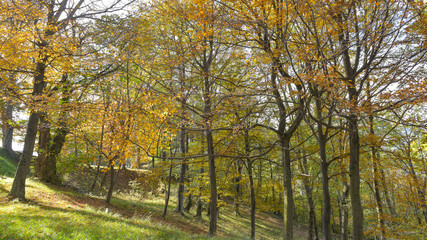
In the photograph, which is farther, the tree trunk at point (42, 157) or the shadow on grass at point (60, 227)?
the tree trunk at point (42, 157)

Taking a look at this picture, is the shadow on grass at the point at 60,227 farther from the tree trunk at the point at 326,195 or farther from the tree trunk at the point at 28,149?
the tree trunk at the point at 326,195

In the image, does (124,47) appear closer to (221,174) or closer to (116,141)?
(116,141)

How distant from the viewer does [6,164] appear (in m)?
18.0

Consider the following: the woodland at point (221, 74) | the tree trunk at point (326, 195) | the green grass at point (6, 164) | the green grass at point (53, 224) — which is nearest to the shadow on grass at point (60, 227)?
the green grass at point (53, 224)

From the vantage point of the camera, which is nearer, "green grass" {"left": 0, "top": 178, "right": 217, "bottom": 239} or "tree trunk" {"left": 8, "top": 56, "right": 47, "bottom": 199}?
"green grass" {"left": 0, "top": 178, "right": 217, "bottom": 239}

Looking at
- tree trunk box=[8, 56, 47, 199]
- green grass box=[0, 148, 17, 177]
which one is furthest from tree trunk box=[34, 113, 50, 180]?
green grass box=[0, 148, 17, 177]

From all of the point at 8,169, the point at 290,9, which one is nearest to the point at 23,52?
the point at 290,9

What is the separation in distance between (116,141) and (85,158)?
3.52m

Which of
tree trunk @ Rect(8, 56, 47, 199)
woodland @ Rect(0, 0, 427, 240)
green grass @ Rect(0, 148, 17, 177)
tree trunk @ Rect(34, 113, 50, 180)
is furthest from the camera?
green grass @ Rect(0, 148, 17, 177)

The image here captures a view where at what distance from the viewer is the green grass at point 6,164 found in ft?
53.5

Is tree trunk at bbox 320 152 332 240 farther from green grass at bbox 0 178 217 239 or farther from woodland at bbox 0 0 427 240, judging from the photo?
green grass at bbox 0 178 217 239

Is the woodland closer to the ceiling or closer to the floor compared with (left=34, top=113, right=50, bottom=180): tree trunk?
closer to the ceiling

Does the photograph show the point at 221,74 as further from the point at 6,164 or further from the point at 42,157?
the point at 6,164

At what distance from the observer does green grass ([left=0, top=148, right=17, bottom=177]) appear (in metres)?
16.3
